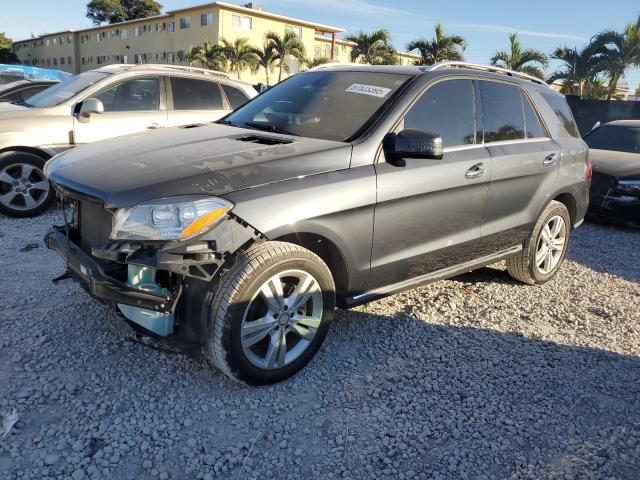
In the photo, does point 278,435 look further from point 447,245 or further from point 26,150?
point 26,150

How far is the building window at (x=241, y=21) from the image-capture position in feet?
135

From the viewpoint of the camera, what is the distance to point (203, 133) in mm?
3627

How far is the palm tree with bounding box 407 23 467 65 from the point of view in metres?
27.3

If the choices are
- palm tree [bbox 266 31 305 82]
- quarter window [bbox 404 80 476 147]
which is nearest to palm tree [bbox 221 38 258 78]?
palm tree [bbox 266 31 305 82]

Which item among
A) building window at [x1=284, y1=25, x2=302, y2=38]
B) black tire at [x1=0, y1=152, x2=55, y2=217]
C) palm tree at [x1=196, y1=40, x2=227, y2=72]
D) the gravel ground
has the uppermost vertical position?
building window at [x1=284, y1=25, x2=302, y2=38]

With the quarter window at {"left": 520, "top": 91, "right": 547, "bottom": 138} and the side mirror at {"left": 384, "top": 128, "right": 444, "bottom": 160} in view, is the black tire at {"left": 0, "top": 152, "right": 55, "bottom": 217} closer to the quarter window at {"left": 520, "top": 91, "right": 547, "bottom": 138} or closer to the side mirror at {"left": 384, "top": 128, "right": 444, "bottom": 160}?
the side mirror at {"left": 384, "top": 128, "right": 444, "bottom": 160}

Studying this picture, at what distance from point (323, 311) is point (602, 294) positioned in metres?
3.18

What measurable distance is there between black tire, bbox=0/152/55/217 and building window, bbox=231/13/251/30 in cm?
3873

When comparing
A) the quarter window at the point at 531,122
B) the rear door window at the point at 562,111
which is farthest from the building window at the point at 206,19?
the quarter window at the point at 531,122

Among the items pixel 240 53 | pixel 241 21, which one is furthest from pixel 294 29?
pixel 240 53

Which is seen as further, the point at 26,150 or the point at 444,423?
the point at 26,150

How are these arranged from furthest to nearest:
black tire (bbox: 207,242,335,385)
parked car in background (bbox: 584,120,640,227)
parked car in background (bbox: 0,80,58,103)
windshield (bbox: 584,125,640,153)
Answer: windshield (bbox: 584,125,640,153) < parked car in background (bbox: 0,80,58,103) < parked car in background (bbox: 584,120,640,227) < black tire (bbox: 207,242,335,385)

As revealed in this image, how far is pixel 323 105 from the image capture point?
12.2 feet

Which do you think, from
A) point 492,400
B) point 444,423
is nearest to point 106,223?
point 444,423
